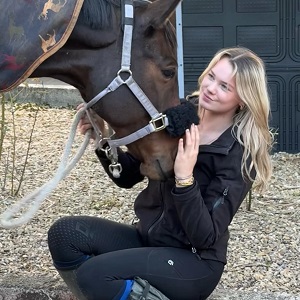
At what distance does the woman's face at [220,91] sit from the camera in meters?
3.09

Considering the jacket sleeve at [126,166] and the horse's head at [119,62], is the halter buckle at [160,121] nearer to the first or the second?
the horse's head at [119,62]

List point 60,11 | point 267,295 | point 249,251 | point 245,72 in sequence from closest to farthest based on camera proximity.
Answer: point 60,11 → point 245,72 → point 267,295 → point 249,251

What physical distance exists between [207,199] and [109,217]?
1.89 metres

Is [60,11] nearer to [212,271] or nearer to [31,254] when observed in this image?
[212,271]

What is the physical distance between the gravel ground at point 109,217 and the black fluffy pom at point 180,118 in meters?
1.28

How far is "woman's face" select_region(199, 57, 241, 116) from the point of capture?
3.09 metres

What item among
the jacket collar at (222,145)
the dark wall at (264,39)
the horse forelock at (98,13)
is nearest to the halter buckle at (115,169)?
the jacket collar at (222,145)

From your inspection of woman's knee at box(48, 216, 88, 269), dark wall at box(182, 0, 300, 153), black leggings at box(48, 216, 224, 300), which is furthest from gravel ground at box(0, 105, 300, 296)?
black leggings at box(48, 216, 224, 300)

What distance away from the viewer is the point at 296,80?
253 inches

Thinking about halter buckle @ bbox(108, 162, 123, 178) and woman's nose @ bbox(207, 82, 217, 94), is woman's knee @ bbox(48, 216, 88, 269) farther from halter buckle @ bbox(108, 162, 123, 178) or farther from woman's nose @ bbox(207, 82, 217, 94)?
woman's nose @ bbox(207, 82, 217, 94)

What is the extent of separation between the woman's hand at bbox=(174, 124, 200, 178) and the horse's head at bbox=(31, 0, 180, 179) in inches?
2.5

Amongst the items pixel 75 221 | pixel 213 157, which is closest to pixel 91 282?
pixel 75 221

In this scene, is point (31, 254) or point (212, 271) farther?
point (31, 254)

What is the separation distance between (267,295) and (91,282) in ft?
3.22
